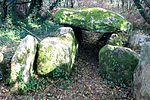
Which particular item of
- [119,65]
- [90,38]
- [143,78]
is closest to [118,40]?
[90,38]

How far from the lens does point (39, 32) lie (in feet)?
38.3

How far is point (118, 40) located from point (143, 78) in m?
4.27

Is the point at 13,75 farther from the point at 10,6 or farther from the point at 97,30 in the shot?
the point at 10,6

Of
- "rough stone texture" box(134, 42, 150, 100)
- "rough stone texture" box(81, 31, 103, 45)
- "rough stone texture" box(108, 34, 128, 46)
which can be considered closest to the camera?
"rough stone texture" box(134, 42, 150, 100)

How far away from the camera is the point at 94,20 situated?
9516mm

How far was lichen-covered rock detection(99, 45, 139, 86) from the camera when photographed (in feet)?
25.8

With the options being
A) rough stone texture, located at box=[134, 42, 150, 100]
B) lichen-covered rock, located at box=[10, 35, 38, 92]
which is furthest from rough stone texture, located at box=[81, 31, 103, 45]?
rough stone texture, located at box=[134, 42, 150, 100]

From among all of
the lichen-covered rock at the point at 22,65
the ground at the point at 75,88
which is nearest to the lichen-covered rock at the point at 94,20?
the ground at the point at 75,88

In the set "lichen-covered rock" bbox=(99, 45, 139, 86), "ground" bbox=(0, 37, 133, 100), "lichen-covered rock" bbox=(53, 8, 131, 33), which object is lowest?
"ground" bbox=(0, 37, 133, 100)

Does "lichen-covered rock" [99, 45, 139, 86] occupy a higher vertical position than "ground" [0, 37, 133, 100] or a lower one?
higher

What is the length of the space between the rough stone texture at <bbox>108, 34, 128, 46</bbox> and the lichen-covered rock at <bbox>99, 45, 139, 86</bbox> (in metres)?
2.04

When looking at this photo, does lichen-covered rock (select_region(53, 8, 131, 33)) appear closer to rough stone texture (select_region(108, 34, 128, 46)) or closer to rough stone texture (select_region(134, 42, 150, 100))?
rough stone texture (select_region(108, 34, 128, 46))

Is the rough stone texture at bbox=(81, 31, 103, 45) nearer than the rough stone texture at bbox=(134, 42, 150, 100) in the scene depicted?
No

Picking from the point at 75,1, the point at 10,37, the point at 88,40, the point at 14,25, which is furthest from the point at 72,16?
the point at 75,1
